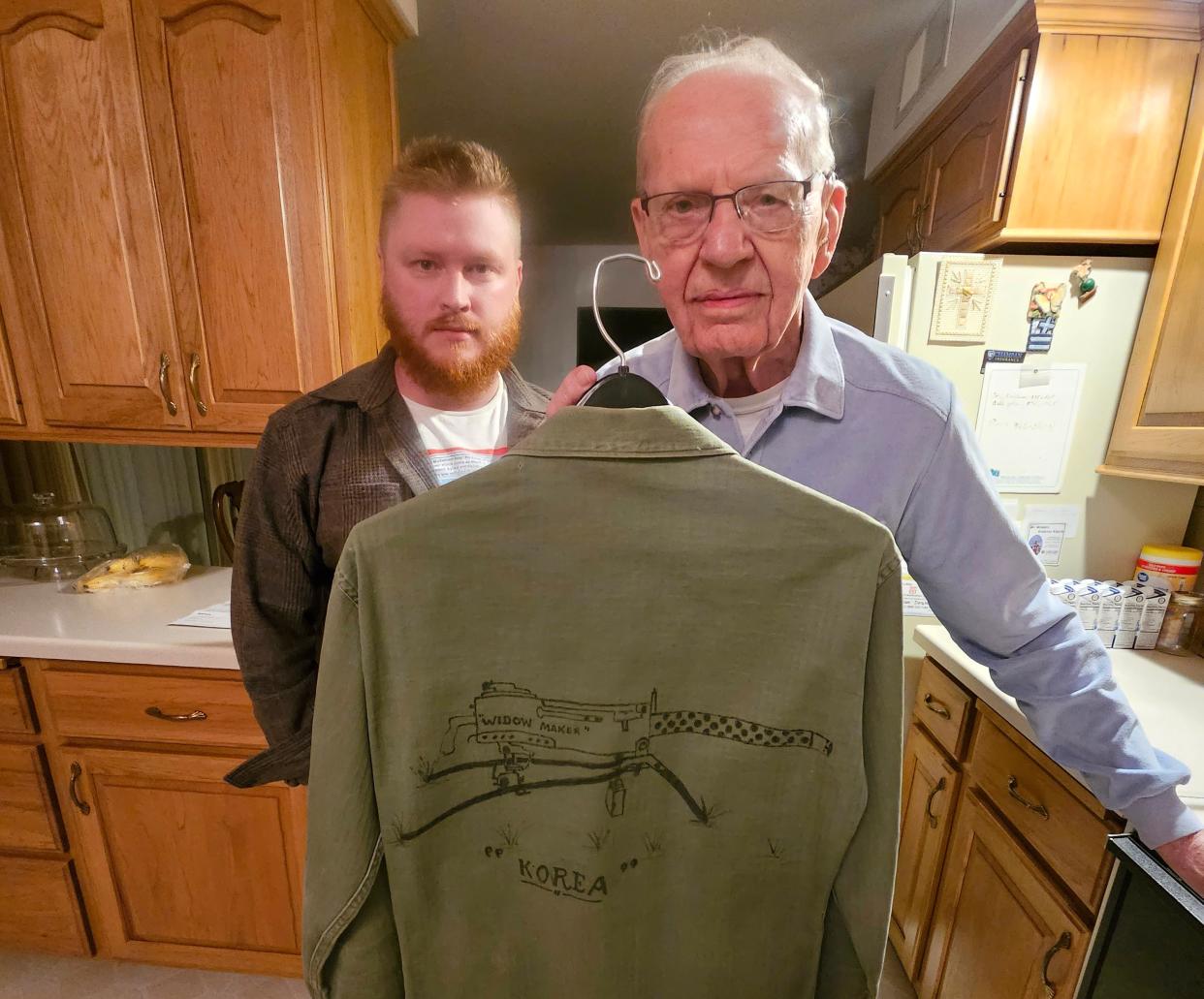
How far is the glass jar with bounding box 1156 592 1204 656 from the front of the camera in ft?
3.96

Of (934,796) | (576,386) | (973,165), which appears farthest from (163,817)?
(973,165)

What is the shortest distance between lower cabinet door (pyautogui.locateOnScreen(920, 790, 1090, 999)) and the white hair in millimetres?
1196

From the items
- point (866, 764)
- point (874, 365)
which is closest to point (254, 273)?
point (874, 365)

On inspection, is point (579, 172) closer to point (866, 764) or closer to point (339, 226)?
point (339, 226)

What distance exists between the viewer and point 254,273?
1.21 metres

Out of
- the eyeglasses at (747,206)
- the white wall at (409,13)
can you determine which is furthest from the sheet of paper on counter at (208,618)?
the white wall at (409,13)

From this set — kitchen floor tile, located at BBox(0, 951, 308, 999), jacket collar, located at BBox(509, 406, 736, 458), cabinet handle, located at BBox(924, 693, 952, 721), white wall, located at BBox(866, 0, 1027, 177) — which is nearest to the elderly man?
jacket collar, located at BBox(509, 406, 736, 458)

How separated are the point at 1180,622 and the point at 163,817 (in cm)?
238

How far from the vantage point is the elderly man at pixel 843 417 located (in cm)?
56

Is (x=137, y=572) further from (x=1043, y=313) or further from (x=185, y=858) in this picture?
(x=1043, y=313)

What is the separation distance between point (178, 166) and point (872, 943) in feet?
5.88

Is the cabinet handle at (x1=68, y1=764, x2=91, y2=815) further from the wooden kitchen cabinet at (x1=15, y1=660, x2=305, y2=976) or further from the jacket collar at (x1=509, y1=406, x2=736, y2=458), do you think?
the jacket collar at (x1=509, y1=406, x2=736, y2=458)

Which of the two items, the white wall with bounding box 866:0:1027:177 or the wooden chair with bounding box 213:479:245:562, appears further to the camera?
the wooden chair with bounding box 213:479:245:562

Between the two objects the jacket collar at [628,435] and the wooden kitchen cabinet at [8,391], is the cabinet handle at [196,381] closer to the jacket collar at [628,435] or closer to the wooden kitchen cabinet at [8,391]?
the wooden kitchen cabinet at [8,391]
